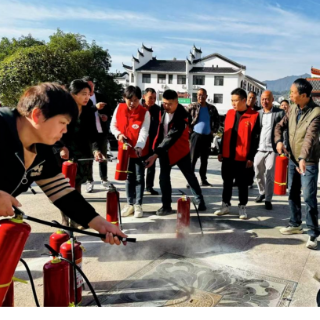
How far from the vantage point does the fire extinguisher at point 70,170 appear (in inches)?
149

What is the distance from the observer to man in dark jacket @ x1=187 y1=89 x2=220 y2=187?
6727 millimetres

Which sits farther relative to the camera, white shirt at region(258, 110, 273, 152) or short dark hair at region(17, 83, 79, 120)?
white shirt at region(258, 110, 273, 152)

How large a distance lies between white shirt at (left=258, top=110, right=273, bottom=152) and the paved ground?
122cm

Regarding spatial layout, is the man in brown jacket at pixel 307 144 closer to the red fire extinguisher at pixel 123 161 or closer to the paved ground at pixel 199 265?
the paved ground at pixel 199 265

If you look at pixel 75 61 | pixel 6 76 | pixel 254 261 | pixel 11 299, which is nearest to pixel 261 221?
pixel 254 261

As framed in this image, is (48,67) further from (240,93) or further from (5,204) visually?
(5,204)

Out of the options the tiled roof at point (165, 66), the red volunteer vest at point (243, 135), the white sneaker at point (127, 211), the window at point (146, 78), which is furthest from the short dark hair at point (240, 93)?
the window at point (146, 78)

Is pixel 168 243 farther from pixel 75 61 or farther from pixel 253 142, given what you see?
pixel 75 61

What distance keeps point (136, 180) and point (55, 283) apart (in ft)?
9.57

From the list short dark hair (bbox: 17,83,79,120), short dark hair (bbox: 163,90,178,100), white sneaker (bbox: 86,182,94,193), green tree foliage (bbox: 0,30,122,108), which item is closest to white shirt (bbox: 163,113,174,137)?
short dark hair (bbox: 163,90,178,100)

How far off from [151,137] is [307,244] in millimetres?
2797

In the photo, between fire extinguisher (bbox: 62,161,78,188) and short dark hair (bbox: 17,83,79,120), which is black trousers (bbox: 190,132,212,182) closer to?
fire extinguisher (bbox: 62,161,78,188)

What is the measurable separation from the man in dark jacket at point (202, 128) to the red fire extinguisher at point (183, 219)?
272cm

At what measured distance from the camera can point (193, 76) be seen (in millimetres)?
50438
